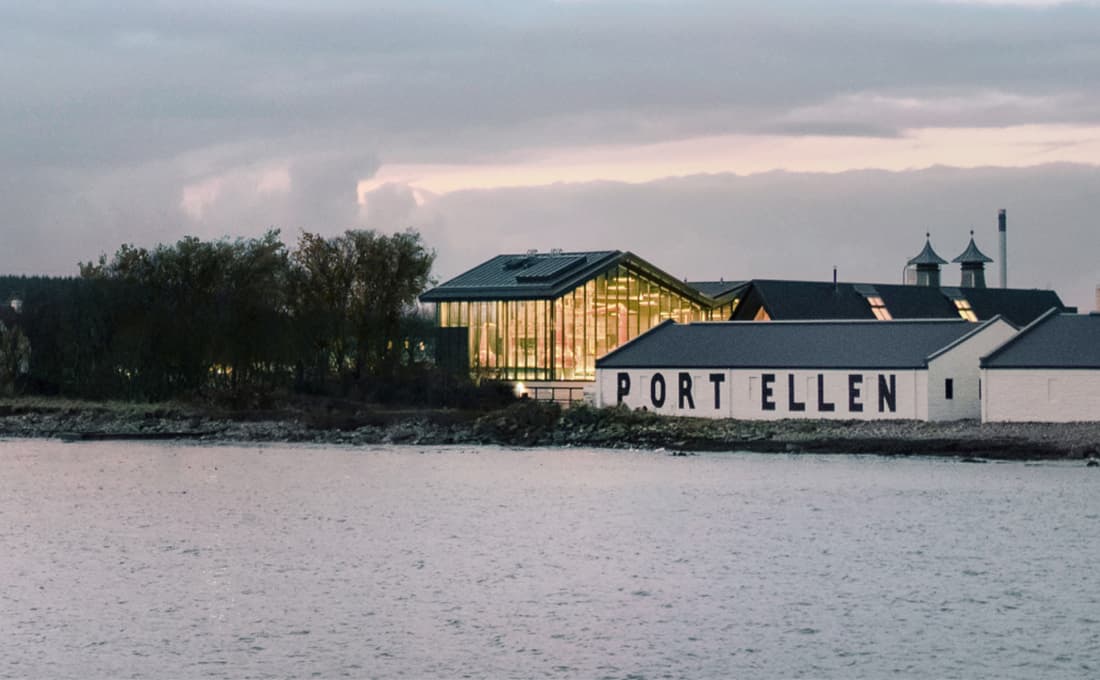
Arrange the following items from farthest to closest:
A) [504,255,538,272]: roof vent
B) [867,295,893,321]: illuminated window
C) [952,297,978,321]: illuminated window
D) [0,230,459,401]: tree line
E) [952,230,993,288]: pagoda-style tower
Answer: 1. [952,230,993,288]: pagoda-style tower
2. [952,297,978,321]: illuminated window
3. [867,295,893,321]: illuminated window
4. [504,255,538,272]: roof vent
5. [0,230,459,401]: tree line

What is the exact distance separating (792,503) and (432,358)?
137 feet

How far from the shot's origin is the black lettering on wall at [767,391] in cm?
6247

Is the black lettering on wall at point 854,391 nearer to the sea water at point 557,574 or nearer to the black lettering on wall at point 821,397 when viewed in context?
the black lettering on wall at point 821,397

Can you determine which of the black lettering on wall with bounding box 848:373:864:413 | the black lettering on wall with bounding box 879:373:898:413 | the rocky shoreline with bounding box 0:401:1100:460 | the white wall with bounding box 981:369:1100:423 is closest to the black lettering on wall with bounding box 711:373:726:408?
the rocky shoreline with bounding box 0:401:1100:460

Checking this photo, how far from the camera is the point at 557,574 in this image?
27625 mm

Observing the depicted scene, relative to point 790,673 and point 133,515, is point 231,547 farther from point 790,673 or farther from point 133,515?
point 790,673

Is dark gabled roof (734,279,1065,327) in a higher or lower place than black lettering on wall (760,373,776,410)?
higher

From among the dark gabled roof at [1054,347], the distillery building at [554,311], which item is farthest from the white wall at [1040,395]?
the distillery building at [554,311]

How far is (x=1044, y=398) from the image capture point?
56.6 metres

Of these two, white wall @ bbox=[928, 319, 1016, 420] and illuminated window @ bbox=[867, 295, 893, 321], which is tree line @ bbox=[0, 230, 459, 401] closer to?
white wall @ bbox=[928, 319, 1016, 420]

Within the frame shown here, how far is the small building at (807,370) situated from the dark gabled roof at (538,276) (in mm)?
9286

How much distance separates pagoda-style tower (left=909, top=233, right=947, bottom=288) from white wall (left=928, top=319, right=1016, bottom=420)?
54592 mm

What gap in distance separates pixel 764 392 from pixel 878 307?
35605mm

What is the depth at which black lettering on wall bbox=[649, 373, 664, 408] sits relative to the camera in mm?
65188
